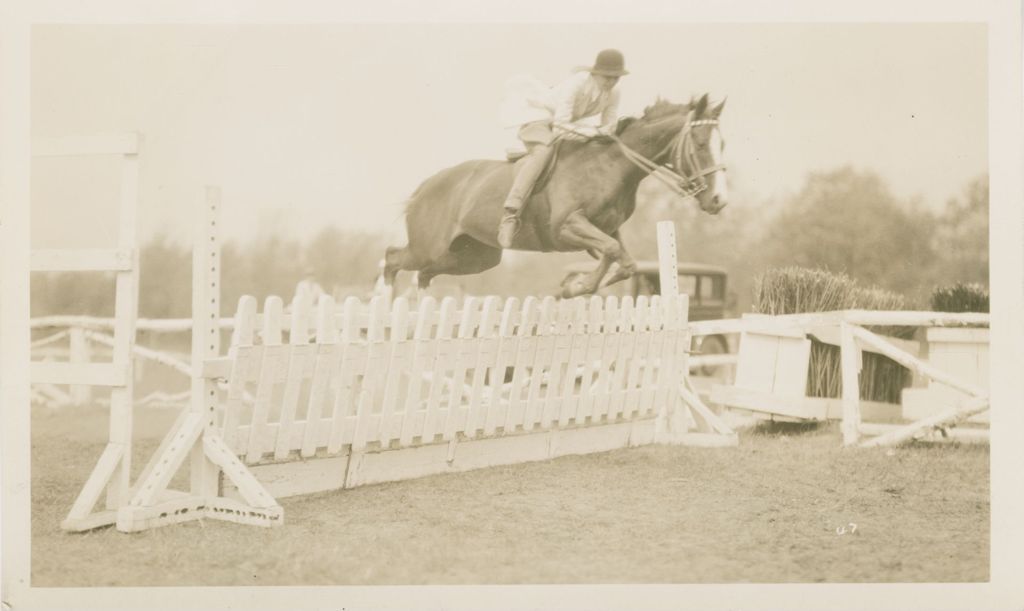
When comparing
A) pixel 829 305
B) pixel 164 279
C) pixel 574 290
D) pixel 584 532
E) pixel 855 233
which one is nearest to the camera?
pixel 584 532

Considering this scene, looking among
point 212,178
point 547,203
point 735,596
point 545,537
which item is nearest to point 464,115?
point 547,203

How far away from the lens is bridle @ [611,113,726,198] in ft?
16.9

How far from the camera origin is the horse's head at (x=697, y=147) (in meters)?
5.12

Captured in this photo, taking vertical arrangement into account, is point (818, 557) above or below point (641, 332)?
below

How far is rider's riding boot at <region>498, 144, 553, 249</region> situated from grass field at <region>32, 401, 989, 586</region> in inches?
47.1

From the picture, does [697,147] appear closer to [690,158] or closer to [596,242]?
[690,158]

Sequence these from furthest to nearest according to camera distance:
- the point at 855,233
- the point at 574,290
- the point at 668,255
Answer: the point at 855,233 < the point at 668,255 < the point at 574,290

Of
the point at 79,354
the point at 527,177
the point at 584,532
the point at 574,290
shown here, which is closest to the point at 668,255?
the point at 574,290

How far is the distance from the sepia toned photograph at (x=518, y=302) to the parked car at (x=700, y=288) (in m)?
0.86

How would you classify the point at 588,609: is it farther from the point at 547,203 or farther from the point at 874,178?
the point at 874,178

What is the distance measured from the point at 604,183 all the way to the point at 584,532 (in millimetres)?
1828

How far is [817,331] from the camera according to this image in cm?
621

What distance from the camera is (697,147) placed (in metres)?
5.15

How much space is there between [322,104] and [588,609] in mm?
2806
